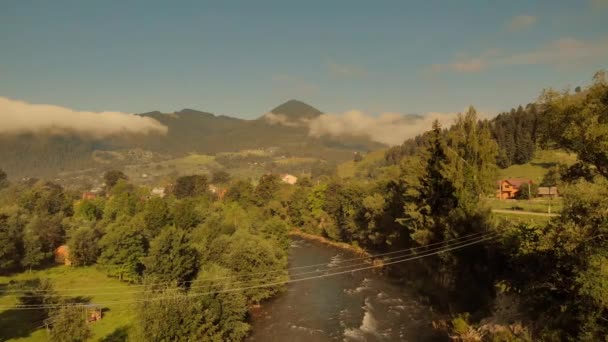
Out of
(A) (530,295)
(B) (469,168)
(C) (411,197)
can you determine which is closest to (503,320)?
(A) (530,295)

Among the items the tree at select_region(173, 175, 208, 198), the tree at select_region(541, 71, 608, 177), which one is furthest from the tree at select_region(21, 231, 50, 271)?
the tree at select_region(173, 175, 208, 198)

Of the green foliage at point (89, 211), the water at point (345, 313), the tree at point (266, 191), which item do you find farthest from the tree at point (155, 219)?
the tree at point (266, 191)

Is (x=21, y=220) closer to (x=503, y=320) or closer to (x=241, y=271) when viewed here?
(x=241, y=271)

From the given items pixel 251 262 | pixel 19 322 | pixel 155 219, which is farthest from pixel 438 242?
pixel 155 219

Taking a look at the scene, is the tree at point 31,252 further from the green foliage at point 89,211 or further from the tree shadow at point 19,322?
the green foliage at point 89,211

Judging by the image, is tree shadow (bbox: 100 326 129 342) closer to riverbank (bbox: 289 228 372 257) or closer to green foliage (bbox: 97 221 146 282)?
green foliage (bbox: 97 221 146 282)
